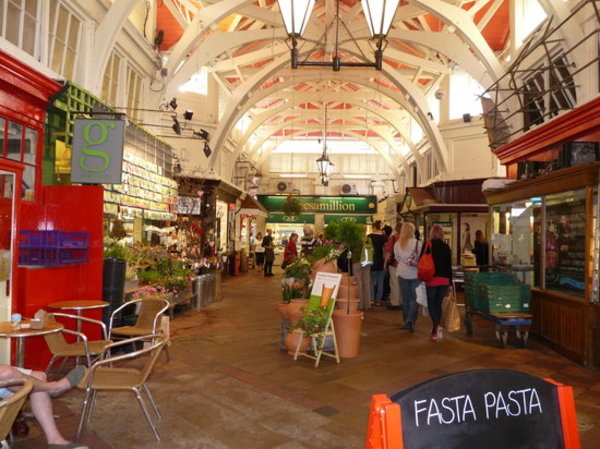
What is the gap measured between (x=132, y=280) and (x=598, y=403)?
618 cm

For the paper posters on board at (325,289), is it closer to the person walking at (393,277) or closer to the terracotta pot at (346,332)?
the terracotta pot at (346,332)

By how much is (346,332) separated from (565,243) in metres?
3.26

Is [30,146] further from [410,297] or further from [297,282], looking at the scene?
[410,297]

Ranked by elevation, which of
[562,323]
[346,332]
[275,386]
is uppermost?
[562,323]

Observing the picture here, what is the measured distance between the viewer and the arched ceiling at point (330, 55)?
10.7 metres

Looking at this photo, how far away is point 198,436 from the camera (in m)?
3.87

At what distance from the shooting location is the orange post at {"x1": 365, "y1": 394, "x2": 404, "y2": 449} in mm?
1812

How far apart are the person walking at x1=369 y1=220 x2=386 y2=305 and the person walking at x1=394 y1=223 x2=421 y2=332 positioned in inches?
95.8

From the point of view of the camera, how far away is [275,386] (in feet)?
16.7

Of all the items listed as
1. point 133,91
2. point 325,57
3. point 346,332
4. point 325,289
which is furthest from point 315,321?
point 325,57

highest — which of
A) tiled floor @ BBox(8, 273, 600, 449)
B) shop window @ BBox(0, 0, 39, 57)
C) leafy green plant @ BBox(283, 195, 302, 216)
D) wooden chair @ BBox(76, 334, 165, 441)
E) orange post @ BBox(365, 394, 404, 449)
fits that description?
shop window @ BBox(0, 0, 39, 57)

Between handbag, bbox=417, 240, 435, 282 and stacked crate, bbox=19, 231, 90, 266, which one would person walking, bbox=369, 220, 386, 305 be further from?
stacked crate, bbox=19, 231, 90, 266

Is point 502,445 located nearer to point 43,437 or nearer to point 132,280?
point 43,437

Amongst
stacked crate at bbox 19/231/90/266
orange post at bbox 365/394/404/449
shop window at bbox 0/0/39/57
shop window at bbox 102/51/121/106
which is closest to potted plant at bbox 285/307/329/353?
stacked crate at bbox 19/231/90/266
